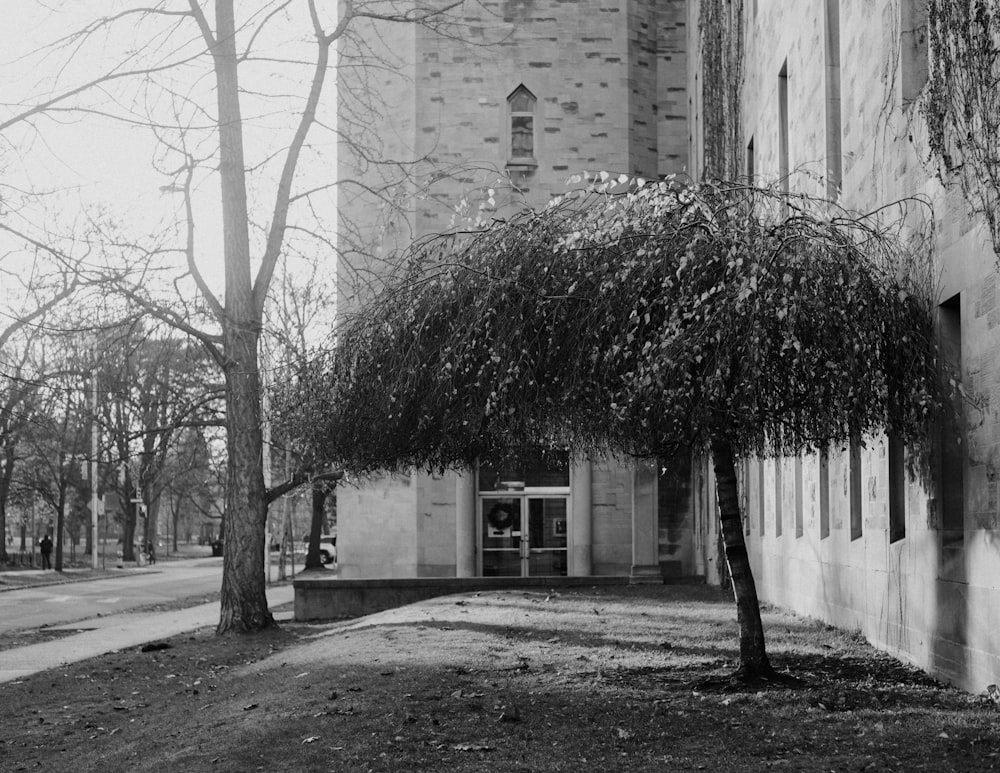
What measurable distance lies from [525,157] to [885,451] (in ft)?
71.7

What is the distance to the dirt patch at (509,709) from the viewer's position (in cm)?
821

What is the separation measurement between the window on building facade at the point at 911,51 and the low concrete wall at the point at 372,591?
15514mm

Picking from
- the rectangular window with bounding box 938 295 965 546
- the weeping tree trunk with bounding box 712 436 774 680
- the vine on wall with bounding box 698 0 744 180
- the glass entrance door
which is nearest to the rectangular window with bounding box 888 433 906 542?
the rectangular window with bounding box 938 295 965 546

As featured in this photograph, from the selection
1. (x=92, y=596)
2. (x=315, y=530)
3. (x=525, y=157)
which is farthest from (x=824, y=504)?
(x=315, y=530)

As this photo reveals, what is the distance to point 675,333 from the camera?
30.3 feet

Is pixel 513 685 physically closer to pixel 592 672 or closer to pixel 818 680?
pixel 592 672

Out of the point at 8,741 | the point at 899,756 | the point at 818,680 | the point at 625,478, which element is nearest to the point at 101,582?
the point at 625,478

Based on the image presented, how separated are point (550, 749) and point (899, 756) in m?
2.20

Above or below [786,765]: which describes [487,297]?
above

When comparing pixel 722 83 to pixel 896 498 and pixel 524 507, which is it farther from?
pixel 896 498

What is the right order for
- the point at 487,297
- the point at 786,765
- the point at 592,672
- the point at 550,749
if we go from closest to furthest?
the point at 786,765 → the point at 550,749 → the point at 487,297 → the point at 592,672

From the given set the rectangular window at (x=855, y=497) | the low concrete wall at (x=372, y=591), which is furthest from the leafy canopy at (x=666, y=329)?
the low concrete wall at (x=372, y=591)

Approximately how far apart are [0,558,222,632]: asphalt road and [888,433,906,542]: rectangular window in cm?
1778

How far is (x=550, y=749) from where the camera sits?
8.41 metres
